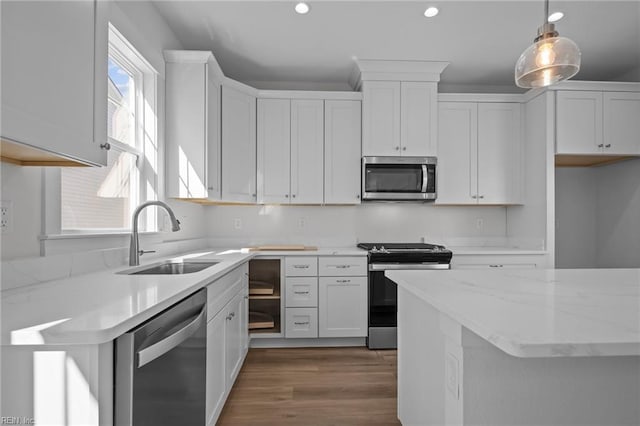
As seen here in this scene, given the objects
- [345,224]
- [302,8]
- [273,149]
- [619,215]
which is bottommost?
[345,224]

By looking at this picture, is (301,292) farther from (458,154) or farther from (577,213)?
(577,213)

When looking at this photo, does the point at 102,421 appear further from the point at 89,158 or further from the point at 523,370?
the point at 523,370

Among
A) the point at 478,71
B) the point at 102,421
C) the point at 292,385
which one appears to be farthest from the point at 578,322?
the point at 478,71

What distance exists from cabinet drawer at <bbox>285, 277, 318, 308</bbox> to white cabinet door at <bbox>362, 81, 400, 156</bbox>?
1.36 meters

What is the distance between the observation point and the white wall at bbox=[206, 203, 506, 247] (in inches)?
144

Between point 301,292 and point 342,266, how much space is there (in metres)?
0.44

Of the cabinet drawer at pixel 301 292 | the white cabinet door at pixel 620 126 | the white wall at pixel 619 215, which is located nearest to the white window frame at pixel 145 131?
the cabinet drawer at pixel 301 292

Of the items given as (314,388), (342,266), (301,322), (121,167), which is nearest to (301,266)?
(342,266)

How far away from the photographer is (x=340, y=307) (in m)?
3.09

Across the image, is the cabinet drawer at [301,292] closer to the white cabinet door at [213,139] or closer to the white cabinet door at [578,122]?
the white cabinet door at [213,139]

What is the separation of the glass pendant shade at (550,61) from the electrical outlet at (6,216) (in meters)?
2.22

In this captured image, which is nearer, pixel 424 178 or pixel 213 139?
pixel 213 139

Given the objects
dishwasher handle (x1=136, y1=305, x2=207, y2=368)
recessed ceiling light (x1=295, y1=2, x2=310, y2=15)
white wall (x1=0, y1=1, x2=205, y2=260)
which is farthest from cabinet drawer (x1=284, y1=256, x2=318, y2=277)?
recessed ceiling light (x1=295, y1=2, x2=310, y2=15)

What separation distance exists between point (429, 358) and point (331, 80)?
10.2ft
